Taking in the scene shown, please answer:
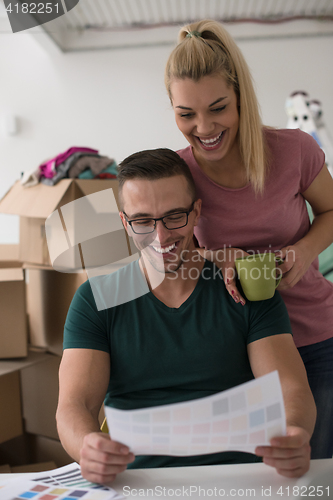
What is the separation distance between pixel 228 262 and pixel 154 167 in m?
0.29

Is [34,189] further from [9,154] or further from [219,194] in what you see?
[9,154]

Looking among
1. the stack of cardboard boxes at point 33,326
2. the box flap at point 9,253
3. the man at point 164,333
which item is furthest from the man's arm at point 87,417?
the box flap at point 9,253

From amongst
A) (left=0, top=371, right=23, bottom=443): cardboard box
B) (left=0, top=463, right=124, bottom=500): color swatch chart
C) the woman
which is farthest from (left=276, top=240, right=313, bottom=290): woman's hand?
(left=0, top=371, right=23, bottom=443): cardboard box

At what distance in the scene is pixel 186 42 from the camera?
1.01 m

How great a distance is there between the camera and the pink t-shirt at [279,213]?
3.65 feet

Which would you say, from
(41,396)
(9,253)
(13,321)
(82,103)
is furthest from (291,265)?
(82,103)

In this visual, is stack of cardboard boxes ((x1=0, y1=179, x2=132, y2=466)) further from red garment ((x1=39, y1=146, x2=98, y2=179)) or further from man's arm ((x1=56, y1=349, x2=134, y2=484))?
man's arm ((x1=56, y1=349, x2=134, y2=484))

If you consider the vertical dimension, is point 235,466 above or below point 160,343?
below

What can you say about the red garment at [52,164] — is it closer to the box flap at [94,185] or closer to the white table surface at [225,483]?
the box flap at [94,185]


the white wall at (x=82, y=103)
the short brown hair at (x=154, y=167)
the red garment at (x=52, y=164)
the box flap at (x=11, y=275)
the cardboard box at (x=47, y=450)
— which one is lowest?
the cardboard box at (x=47, y=450)

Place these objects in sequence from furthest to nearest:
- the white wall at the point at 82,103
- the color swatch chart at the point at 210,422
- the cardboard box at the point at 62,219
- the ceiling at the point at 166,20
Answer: the white wall at the point at 82,103 < the ceiling at the point at 166,20 < the cardboard box at the point at 62,219 < the color swatch chart at the point at 210,422

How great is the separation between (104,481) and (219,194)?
730 millimetres

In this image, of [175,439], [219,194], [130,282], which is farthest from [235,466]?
[219,194]

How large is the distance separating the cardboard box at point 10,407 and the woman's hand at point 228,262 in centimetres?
125
